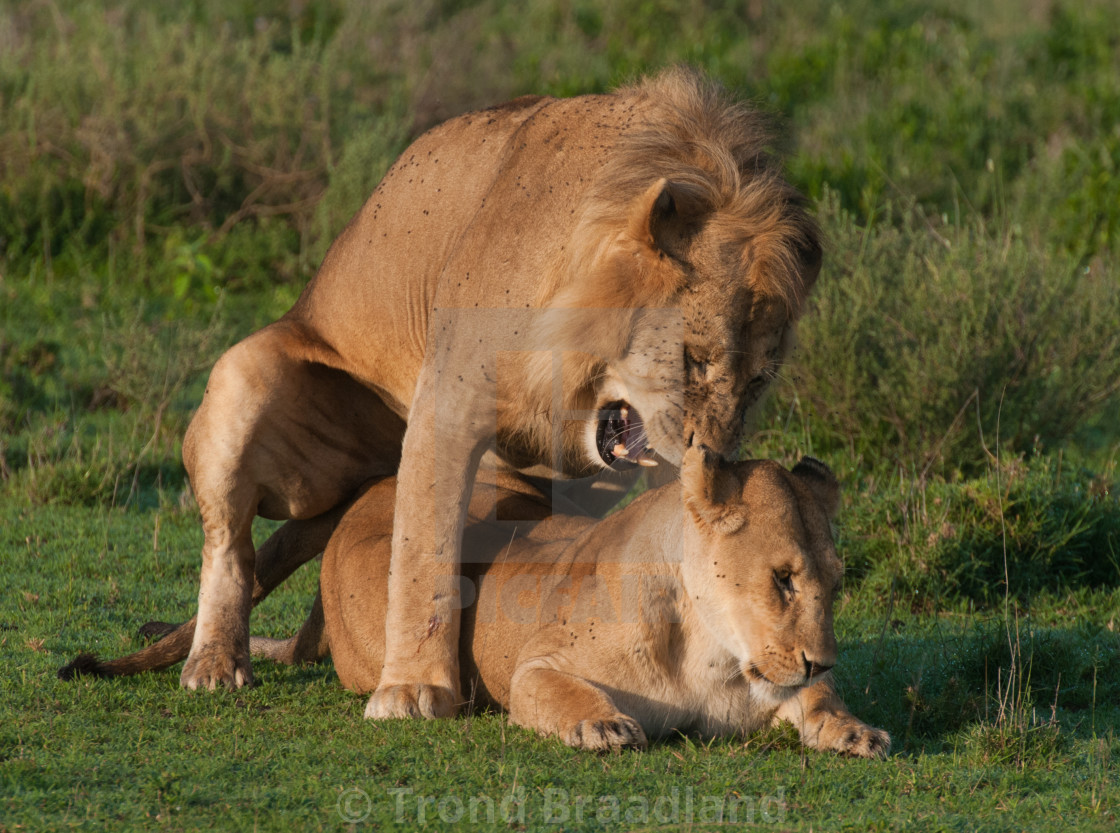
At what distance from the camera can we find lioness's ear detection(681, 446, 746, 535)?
14.2ft

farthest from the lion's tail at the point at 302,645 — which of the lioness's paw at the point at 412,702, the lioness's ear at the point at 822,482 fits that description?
the lioness's ear at the point at 822,482

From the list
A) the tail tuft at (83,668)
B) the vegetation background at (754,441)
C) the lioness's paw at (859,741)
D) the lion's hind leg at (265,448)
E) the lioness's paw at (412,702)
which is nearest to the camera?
the vegetation background at (754,441)

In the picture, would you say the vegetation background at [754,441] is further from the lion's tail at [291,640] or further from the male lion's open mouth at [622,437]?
the male lion's open mouth at [622,437]

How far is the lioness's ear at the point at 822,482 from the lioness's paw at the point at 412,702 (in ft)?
4.38

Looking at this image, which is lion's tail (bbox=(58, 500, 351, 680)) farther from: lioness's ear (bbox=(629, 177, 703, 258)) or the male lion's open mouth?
lioness's ear (bbox=(629, 177, 703, 258))

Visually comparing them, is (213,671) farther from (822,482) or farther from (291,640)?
(822,482)

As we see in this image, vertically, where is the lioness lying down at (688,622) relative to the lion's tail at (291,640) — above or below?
above

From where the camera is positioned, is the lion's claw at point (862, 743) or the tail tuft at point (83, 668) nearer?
the lion's claw at point (862, 743)

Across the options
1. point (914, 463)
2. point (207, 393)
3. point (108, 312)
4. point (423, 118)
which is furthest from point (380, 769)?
point (423, 118)

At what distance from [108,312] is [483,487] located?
5.92 meters

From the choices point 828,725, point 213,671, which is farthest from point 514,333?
point 213,671

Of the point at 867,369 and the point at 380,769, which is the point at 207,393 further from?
Result: the point at 867,369

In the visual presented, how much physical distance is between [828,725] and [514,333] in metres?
1.55

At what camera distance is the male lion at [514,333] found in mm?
4598
